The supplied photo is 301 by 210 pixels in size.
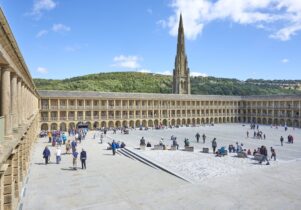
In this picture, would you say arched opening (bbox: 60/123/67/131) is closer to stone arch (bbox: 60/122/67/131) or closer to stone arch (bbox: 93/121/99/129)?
stone arch (bbox: 60/122/67/131)

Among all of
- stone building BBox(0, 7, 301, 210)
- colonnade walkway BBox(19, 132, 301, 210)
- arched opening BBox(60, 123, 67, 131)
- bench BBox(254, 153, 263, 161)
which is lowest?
colonnade walkway BBox(19, 132, 301, 210)

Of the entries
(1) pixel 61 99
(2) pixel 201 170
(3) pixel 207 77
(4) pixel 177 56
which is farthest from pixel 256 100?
(3) pixel 207 77

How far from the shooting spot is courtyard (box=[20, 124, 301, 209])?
41.3ft

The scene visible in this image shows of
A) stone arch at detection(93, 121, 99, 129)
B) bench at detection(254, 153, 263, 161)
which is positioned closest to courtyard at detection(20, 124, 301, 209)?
bench at detection(254, 153, 263, 161)

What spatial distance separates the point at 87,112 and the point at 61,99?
5.64m

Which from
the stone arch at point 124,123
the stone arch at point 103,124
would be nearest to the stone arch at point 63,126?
the stone arch at point 103,124

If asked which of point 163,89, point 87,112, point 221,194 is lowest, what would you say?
point 221,194

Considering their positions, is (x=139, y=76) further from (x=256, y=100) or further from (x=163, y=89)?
(x=256, y=100)

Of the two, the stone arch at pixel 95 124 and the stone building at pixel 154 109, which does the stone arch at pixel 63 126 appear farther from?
the stone arch at pixel 95 124

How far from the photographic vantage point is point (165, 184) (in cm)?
1554

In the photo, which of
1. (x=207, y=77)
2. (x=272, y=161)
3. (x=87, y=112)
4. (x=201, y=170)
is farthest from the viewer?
Result: (x=207, y=77)

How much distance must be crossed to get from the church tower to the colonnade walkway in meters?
69.6

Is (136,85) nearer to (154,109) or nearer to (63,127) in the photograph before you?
(154,109)

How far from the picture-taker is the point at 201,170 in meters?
18.5
